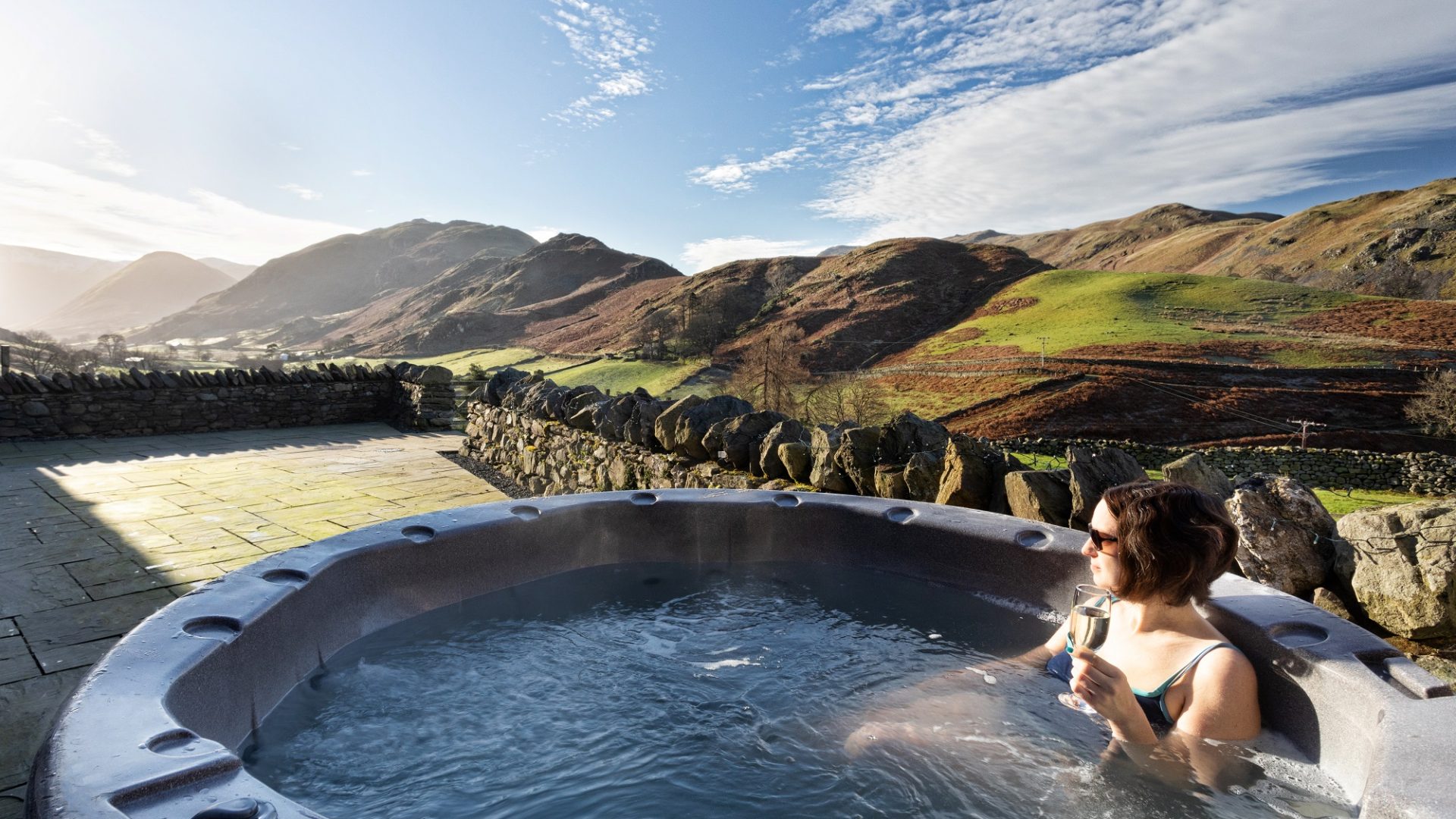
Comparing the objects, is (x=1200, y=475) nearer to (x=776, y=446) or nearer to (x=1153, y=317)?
(x=776, y=446)

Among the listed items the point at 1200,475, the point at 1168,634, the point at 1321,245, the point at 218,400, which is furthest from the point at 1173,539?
the point at 1321,245

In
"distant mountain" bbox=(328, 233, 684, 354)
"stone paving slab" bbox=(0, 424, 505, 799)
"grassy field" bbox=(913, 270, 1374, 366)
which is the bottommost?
"stone paving slab" bbox=(0, 424, 505, 799)

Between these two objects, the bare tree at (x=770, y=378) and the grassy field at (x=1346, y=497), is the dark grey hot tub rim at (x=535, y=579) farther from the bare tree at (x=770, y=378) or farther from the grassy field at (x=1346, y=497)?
the bare tree at (x=770, y=378)

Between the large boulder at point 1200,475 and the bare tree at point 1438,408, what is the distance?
2534 centimetres

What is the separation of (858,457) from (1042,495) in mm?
952

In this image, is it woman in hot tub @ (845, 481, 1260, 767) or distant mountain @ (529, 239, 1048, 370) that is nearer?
woman in hot tub @ (845, 481, 1260, 767)

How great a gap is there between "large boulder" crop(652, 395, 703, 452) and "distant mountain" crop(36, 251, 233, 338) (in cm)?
14977

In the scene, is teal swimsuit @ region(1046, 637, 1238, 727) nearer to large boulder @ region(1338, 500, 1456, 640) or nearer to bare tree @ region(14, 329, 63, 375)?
large boulder @ region(1338, 500, 1456, 640)

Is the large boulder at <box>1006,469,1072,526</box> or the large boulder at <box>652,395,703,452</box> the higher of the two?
the large boulder at <box>652,395,703,452</box>

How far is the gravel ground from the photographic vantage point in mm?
6273

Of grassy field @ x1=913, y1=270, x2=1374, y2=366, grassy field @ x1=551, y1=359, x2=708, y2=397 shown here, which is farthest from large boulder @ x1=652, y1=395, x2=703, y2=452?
grassy field @ x1=913, y1=270, x2=1374, y2=366

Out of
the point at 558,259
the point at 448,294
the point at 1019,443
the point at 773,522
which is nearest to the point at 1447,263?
the point at 1019,443

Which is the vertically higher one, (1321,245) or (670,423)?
(1321,245)

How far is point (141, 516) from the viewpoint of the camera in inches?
190
